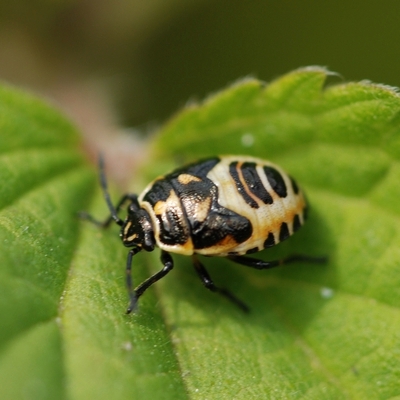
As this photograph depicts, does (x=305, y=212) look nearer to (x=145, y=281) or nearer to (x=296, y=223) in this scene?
(x=296, y=223)

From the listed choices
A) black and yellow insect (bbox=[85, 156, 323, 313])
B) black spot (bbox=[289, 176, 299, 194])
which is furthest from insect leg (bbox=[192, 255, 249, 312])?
black spot (bbox=[289, 176, 299, 194])

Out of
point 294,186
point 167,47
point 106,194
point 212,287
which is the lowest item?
point 212,287

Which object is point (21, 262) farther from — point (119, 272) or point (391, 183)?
point (391, 183)

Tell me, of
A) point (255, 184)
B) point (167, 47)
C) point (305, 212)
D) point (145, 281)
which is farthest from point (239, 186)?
point (167, 47)

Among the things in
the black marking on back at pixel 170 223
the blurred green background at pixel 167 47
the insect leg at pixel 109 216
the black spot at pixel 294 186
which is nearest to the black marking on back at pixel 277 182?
the black spot at pixel 294 186

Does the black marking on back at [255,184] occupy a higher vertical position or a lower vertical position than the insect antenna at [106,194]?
lower

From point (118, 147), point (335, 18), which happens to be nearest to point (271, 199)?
point (118, 147)

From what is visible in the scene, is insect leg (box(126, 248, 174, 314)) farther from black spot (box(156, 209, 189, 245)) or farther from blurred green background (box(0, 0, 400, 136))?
blurred green background (box(0, 0, 400, 136))

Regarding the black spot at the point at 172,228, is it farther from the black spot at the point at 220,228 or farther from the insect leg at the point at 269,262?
the insect leg at the point at 269,262
